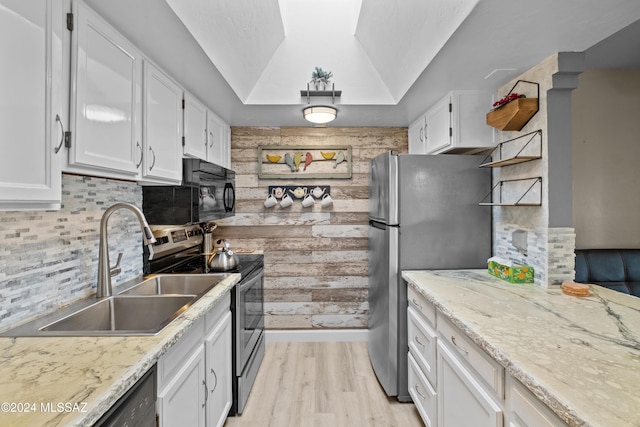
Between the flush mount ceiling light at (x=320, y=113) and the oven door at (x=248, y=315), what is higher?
the flush mount ceiling light at (x=320, y=113)

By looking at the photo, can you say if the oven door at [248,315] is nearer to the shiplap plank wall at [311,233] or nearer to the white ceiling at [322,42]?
the shiplap plank wall at [311,233]

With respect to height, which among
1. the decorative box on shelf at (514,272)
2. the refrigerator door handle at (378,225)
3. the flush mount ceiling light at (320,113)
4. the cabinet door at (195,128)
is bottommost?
the decorative box on shelf at (514,272)

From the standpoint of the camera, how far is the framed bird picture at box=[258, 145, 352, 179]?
3090 mm

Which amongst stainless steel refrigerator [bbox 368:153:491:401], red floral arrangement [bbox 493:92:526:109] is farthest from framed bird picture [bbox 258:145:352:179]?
red floral arrangement [bbox 493:92:526:109]

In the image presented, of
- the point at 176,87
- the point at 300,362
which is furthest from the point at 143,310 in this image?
the point at 300,362

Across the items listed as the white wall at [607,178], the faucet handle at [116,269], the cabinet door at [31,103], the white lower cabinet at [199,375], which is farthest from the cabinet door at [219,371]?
the white wall at [607,178]

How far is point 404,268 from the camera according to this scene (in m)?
2.18

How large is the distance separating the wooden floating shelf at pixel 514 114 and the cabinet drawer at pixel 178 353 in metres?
2.12

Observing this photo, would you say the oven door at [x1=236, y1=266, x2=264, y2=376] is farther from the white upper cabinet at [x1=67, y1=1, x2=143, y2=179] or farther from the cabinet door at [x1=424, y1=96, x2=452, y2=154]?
the cabinet door at [x1=424, y1=96, x2=452, y2=154]

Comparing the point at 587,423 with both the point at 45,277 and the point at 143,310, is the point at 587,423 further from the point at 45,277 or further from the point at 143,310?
the point at 45,277

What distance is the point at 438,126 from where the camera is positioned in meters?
2.39

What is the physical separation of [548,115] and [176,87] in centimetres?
224

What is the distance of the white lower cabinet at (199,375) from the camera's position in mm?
1145

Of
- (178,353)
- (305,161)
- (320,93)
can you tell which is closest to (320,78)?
(320,93)
